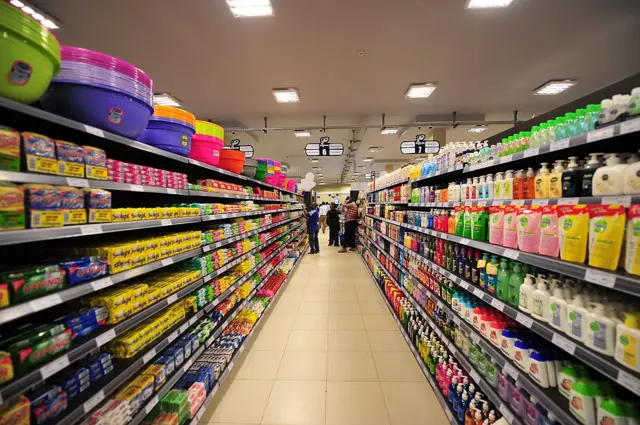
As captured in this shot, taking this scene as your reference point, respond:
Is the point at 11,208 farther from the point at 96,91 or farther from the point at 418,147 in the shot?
the point at 418,147

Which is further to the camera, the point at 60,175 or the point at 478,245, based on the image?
the point at 478,245

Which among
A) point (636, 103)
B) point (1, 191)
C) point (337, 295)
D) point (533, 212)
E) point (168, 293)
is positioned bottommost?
point (337, 295)

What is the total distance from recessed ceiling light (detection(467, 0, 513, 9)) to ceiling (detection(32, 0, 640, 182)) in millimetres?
100

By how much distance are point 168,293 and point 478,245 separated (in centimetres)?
234

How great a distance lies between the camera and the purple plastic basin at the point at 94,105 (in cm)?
137

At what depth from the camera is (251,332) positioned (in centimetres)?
336

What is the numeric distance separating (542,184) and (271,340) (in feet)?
10.9

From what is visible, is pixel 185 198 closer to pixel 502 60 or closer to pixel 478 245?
pixel 478 245

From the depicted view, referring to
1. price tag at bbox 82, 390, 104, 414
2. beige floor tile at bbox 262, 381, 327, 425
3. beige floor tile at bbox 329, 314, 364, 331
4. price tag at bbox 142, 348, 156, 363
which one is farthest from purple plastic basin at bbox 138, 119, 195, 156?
beige floor tile at bbox 329, 314, 364, 331

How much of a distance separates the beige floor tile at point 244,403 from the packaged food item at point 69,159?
2.16 metres

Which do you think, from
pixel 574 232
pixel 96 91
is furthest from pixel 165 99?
pixel 574 232

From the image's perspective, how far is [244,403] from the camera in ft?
7.86

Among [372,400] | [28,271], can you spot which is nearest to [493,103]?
[372,400]

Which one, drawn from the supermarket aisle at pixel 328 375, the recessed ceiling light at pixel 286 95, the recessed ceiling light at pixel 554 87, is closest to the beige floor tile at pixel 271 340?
the supermarket aisle at pixel 328 375
